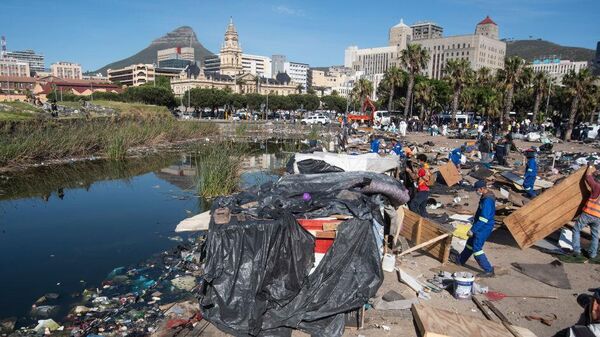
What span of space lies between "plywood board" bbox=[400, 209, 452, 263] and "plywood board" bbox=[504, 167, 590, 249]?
4.61 ft

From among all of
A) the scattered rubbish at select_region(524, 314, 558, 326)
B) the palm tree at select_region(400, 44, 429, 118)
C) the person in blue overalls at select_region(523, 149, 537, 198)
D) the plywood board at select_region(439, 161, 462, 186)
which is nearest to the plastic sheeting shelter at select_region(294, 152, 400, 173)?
the plywood board at select_region(439, 161, 462, 186)

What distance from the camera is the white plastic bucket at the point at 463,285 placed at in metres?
5.72

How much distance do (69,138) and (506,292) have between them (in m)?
21.2

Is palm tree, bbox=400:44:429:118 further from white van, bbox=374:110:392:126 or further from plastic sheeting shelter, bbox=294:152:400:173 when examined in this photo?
plastic sheeting shelter, bbox=294:152:400:173

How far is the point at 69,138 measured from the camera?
68.8ft

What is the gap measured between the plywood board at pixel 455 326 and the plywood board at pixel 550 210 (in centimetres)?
310

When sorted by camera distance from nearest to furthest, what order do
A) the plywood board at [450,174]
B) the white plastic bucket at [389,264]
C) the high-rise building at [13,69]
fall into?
the white plastic bucket at [389,264] < the plywood board at [450,174] < the high-rise building at [13,69]

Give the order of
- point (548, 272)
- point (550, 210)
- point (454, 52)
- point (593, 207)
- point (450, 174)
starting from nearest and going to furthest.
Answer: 1. point (548, 272)
2. point (593, 207)
3. point (550, 210)
4. point (450, 174)
5. point (454, 52)

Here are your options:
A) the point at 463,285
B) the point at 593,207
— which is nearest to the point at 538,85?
the point at 593,207

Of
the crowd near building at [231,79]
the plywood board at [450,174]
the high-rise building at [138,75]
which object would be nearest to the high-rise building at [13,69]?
the high-rise building at [138,75]

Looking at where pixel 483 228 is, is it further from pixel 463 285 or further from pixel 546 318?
pixel 546 318

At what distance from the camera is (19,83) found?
97125 millimetres

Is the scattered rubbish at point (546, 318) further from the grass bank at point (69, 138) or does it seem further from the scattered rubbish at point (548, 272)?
the grass bank at point (69, 138)

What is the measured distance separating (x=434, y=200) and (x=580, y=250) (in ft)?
13.4
